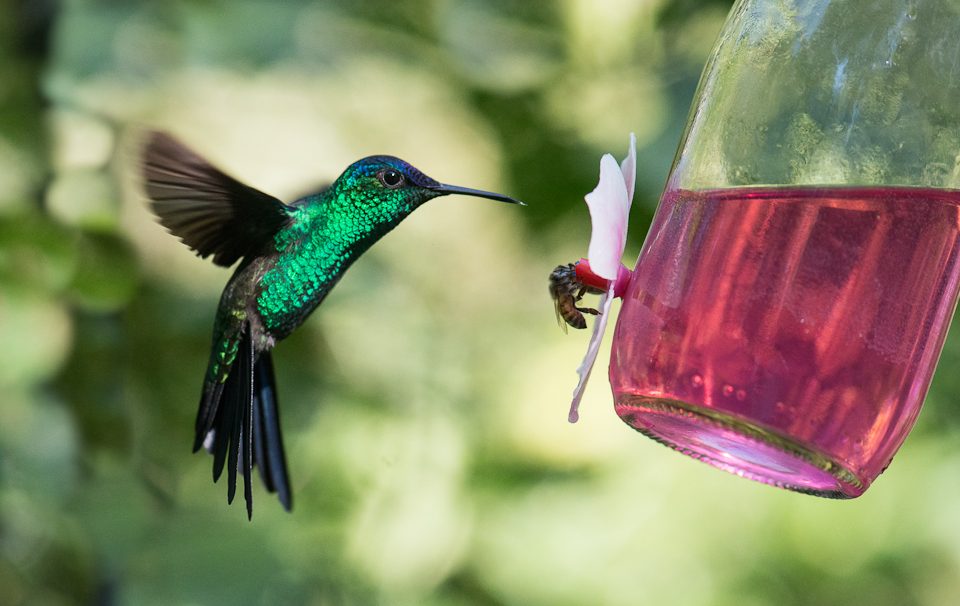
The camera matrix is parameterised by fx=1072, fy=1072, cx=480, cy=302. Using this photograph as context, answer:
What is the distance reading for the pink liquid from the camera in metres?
1.21

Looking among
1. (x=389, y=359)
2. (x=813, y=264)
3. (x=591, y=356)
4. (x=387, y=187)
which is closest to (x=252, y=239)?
(x=387, y=187)

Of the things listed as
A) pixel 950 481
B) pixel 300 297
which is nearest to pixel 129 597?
pixel 300 297

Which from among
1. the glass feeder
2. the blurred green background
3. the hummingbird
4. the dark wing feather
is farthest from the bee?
the blurred green background

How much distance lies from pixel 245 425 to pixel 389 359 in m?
2.03

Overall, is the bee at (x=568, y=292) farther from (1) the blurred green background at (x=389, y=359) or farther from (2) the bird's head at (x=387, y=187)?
(1) the blurred green background at (x=389, y=359)

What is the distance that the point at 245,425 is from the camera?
1374 mm

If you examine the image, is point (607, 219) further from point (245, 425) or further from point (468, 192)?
point (245, 425)

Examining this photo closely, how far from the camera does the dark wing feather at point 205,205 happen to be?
142cm

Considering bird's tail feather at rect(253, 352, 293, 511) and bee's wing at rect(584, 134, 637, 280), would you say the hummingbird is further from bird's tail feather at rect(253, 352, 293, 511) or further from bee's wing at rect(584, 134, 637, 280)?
bee's wing at rect(584, 134, 637, 280)

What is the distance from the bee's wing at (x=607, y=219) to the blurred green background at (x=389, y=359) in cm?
192

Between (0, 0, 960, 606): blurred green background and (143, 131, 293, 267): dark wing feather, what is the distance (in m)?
1.77

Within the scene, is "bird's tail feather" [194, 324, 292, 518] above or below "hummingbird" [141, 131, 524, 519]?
below

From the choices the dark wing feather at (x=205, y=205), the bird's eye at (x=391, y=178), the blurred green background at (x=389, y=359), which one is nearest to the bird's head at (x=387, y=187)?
the bird's eye at (x=391, y=178)

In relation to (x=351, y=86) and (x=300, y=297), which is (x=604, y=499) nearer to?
(x=351, y=86)
